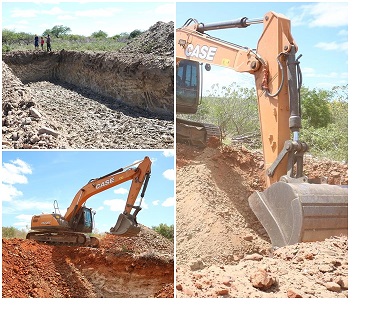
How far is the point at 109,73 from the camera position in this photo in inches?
508

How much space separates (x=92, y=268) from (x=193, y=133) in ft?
9.00

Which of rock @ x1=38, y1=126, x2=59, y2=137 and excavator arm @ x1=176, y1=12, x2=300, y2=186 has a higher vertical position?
excavator arm @ x1=176, y1=12, x2=300, y2=186

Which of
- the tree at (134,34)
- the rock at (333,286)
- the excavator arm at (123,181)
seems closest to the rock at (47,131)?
the excavator arm at (123,181)

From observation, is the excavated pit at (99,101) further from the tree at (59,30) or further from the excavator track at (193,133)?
the tree at (59,30)

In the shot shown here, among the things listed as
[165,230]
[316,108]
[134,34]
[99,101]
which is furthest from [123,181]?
[316,108]

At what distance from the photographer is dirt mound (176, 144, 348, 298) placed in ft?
17.0

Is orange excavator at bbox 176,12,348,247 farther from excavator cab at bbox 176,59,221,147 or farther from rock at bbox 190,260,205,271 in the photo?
rock at bbox 190,260,205,271

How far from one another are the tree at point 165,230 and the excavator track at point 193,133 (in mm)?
2106

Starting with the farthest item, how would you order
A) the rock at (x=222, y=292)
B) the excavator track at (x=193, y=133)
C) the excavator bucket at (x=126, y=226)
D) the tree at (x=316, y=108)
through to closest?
the tree at (x=316, y=108) < the excavator track at (x=193, y=133) < the excavator bucket at (x=126, y=226) < the rock at (x=222, y=292)

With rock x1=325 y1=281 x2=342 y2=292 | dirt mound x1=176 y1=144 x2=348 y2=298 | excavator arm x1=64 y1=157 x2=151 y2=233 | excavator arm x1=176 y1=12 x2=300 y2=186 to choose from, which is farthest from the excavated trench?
rock x1=325 y1=281 x2=342 y2=292

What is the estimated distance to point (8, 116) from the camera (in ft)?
21.1

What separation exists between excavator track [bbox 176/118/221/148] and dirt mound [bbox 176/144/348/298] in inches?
5.3

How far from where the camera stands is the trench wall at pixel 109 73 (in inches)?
387

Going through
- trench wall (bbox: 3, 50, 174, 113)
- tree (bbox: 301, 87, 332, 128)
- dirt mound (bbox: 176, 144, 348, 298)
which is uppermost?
trench wall (bbox: 3, 50, 174, 113)
